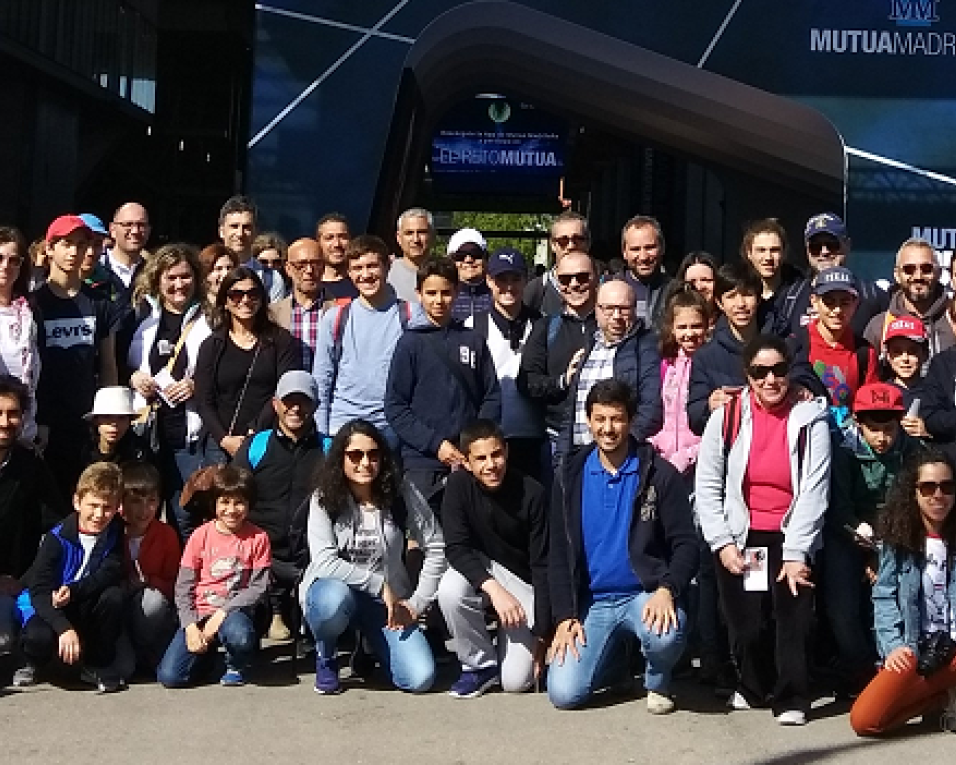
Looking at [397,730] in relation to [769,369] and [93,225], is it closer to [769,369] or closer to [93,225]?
[769,369]

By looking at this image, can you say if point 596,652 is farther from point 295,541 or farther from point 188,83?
point 188,83

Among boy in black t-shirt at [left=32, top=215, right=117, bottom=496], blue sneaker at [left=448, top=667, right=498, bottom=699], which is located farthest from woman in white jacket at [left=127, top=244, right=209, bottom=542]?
blue sneaker at [left=448, top=667, right=498, bottom=699]

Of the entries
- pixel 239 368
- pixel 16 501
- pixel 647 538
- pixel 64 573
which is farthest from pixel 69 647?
pixel 647 538

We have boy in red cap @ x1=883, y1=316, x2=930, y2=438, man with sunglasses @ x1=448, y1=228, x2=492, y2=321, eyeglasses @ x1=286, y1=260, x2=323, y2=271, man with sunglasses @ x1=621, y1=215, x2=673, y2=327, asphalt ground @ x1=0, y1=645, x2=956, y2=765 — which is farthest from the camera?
eyeglasses @ x1=286, y1=260, x2=323, y2=271

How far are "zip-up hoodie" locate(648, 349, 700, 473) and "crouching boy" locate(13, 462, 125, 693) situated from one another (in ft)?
7.80

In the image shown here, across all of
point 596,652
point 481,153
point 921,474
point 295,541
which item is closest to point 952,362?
point 921,474

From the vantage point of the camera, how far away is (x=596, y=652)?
19.9ft

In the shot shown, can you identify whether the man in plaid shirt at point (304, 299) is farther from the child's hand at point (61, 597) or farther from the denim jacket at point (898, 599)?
the denim jacket at point (898, 599)

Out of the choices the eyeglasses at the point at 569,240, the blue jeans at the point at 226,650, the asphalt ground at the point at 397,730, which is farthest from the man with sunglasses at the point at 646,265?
the blue jeans at the point at 226,650

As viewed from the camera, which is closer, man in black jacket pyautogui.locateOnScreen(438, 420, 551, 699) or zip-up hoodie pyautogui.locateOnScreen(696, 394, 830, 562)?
zip-up hoodie pyautogui.locateOnScreen(696, 394, 830, 562)

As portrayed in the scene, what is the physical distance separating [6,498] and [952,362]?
410 centimetres

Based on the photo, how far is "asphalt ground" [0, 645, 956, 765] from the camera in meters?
5.32

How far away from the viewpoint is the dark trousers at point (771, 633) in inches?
232

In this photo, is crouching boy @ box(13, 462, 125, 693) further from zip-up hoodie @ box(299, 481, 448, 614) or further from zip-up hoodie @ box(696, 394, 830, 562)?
zip-up hoodie @ box(696, 394, 830, 562)
